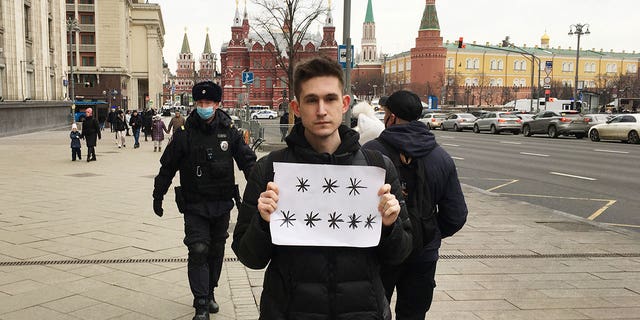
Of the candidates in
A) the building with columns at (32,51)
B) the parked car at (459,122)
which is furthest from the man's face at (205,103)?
the parked car at (459,122)

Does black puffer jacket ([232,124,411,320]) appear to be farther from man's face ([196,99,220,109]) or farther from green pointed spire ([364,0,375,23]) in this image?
green pointed spire ([364,0,375,23])

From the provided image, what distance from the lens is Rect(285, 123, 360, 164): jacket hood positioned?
2.43 m

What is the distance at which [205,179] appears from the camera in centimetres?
502

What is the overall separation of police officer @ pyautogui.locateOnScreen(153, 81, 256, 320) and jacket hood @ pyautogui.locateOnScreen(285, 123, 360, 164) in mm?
2667

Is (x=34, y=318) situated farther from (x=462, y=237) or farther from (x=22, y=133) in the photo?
(x=22, y=133)

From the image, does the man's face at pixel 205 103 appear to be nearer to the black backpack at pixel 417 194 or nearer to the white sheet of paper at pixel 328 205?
the black backpack at pixel 417 194

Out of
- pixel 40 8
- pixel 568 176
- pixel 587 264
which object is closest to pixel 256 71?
pixel 40 8

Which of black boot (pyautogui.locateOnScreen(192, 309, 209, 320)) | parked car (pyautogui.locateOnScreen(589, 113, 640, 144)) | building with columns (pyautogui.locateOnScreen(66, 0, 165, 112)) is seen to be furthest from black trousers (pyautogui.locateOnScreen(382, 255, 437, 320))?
building with columns (pyautogui.locateOnScreen(66, 0, 165, 112))

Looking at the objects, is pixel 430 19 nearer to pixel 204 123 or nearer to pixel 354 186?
pixel 204 123

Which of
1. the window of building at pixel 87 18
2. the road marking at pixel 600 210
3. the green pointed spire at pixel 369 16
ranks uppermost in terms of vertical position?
the green pointed spire at pixel 369 16

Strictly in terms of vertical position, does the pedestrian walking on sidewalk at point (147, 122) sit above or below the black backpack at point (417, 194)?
below

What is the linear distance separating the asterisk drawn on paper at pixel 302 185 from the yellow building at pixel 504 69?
409 ft

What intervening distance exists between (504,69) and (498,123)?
11154 cm

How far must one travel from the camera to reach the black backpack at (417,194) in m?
3.52
